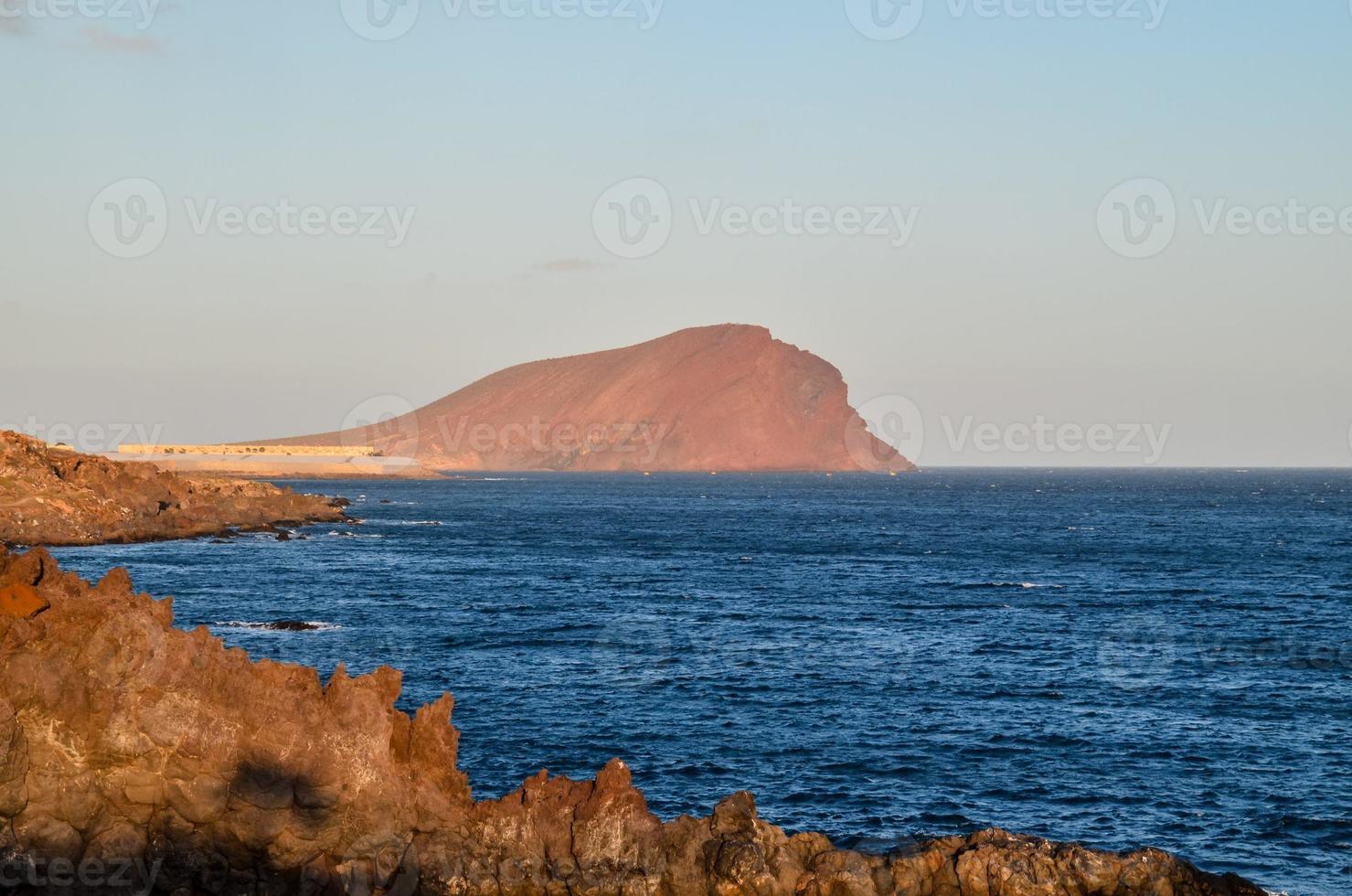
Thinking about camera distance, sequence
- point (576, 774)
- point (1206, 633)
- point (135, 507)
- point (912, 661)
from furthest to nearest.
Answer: point (135, 507) → point (1206, 633) → point (912, 661) → point (576, 774)

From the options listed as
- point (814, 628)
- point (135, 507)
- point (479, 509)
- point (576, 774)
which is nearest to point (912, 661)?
point (814, 628)

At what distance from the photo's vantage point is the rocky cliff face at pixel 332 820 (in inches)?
730

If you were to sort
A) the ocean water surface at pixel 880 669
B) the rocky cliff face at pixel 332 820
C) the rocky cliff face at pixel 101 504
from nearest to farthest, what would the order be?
the rocky cliff face at pixel 332 820
the ocean water surface at pixel 880 669
the rocky cliff face at pixel 101 504

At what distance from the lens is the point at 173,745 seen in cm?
1952

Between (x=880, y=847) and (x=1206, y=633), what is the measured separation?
1321 inches

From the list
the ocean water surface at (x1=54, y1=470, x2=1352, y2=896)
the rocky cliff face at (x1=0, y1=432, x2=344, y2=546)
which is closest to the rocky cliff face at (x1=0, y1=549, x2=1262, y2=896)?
the ocean water surface at (x1=54, y1=470, x2=1352, y2=896)

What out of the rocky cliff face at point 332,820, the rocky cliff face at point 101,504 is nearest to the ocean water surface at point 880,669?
the rocky cliff face at point 332,820

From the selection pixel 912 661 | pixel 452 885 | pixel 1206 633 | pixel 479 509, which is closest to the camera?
pixel 452 885

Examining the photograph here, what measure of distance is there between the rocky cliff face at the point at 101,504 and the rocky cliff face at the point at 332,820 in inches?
2253

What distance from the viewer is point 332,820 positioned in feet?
62.3

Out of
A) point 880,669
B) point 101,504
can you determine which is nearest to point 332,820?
point 880,669

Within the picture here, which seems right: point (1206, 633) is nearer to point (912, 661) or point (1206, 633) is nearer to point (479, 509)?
point (912, 661)

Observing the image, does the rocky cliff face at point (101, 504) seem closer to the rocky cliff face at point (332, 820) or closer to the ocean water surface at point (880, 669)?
the ocean water surface at point (880, 669)

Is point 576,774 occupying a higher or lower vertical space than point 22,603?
lower
